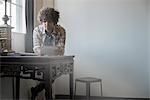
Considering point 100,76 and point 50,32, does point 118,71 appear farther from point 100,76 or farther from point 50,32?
point 50,32

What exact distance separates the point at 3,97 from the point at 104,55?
1.70 metres

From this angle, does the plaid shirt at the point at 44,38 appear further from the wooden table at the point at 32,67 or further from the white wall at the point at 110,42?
the white wall at the point at 110,42

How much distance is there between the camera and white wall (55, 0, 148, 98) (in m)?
3.69

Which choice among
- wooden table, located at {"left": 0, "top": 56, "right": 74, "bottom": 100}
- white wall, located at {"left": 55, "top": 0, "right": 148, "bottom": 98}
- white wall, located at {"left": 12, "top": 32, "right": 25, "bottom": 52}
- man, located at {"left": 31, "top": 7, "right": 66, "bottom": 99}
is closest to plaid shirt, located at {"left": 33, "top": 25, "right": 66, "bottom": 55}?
man, located at {"left": 31, "top": 7, "right": 66, "bottom": 99}

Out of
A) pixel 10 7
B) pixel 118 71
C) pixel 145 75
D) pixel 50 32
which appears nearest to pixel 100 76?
pixel 118 71

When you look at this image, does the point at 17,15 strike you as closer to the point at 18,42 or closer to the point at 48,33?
the point at 18,42

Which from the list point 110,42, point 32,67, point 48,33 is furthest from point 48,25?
point 110,42

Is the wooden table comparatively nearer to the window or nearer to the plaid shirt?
the plaid shirt

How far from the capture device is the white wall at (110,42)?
12.1ft

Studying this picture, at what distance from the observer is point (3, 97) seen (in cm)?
250

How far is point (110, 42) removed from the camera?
3746mm

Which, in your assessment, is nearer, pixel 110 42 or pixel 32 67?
pixel 32 67

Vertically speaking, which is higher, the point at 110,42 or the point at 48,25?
the point at 48,25

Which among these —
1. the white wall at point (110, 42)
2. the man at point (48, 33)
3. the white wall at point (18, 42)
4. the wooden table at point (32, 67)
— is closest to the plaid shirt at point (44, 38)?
the man at point (48, 33)
